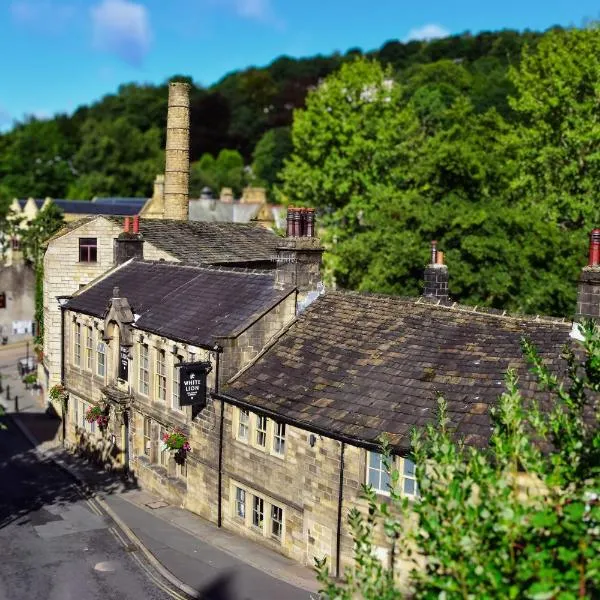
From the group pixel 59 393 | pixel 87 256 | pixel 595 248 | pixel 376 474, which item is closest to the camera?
pixel 595 248

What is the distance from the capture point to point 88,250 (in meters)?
32.9

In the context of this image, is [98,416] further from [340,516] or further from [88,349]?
[340,516]

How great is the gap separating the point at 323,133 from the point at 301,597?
30411mm

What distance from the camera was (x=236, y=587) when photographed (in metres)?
16.3

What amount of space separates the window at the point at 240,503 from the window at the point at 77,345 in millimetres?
11708

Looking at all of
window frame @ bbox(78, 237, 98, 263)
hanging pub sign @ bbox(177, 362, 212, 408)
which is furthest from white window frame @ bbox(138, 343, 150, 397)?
window frame @ bbox(78, 237, 98, 263)

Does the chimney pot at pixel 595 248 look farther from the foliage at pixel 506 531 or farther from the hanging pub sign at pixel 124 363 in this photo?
the hanging pub sign at pixel 124 363

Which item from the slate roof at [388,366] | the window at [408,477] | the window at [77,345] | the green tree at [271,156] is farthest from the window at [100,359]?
the green tree at [271,156]

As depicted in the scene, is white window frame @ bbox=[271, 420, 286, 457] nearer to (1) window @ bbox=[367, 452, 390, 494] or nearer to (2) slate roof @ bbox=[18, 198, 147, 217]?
(1) window @ bbox=[367, 452, 390, 494]

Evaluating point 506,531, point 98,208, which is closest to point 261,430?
point 506,531

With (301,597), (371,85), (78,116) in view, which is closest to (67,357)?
(301,597)

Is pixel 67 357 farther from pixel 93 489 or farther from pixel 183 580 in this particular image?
pixel 183 580

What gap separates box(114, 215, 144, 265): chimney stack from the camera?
102ft

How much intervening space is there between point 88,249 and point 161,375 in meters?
12.1
